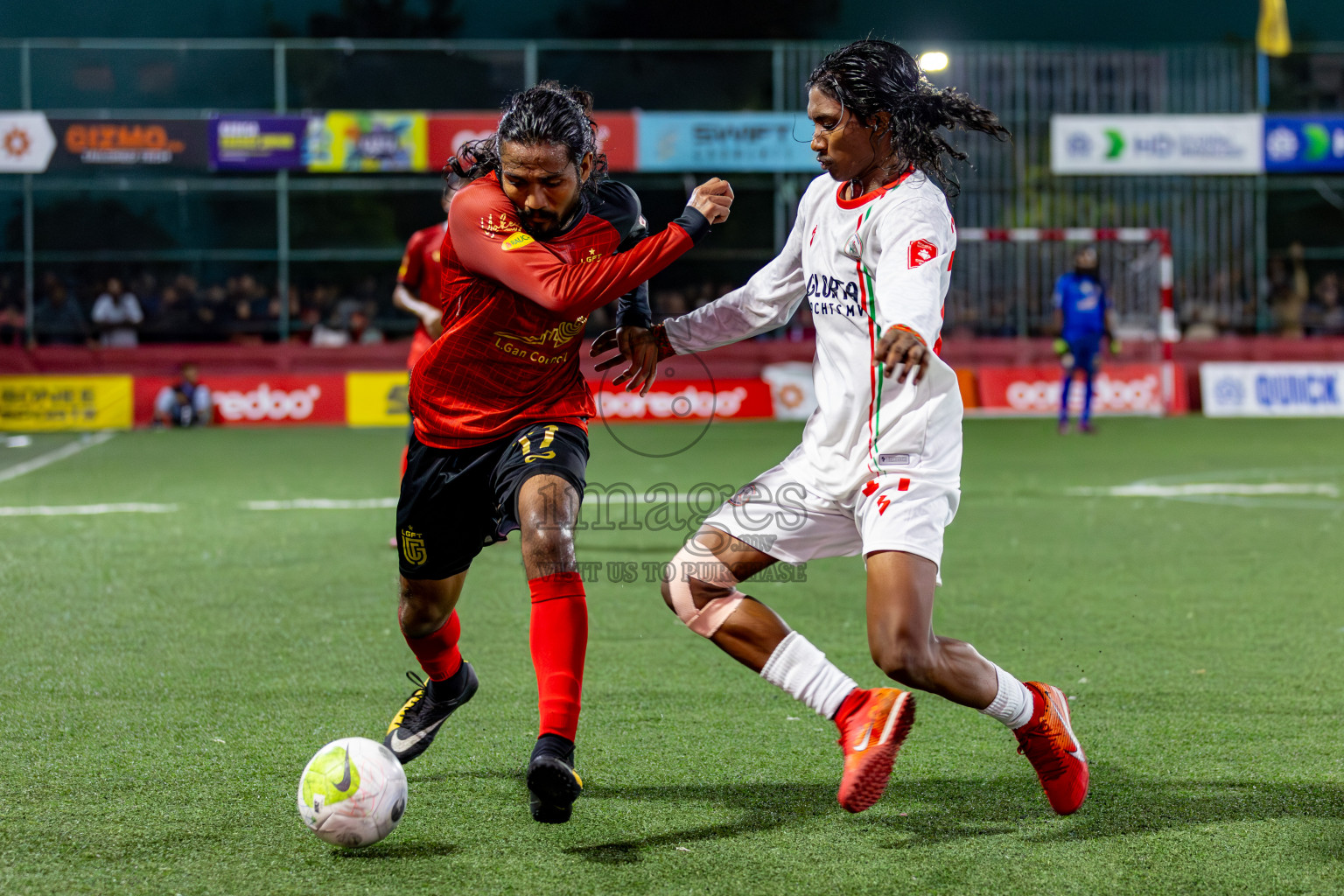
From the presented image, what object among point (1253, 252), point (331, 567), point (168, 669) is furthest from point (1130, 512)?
point (1253, 252)

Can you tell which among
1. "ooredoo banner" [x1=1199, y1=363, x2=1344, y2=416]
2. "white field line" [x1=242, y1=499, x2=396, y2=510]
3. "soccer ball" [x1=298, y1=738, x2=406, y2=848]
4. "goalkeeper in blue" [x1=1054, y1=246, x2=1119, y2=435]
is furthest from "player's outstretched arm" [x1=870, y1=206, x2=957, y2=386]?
"ooredoo banner" [x1=1199, y1=363, x2=1344, y2=416]

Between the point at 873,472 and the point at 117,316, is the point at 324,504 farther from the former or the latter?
the point at 117,316

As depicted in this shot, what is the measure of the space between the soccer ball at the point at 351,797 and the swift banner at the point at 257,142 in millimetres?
21107

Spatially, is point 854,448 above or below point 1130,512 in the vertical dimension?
above

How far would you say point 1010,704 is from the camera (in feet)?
12.1

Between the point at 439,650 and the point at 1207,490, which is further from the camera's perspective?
the point at 1207,490

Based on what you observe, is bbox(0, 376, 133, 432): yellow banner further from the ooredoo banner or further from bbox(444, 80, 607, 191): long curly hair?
bbox(444, 80, 607, 191): long curly hair

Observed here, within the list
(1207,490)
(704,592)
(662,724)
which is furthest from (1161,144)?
(704,592)

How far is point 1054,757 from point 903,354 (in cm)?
122

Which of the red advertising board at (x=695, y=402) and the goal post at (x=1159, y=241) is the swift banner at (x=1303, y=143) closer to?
the goal post at (x=1159, y=241)

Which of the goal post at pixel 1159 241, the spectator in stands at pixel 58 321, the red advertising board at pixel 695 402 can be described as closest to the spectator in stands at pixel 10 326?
the spectator in stands at pixel 58 321

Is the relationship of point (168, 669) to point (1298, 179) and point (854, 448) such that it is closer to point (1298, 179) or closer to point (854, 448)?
point (854, 448)

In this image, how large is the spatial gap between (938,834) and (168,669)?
3.32m

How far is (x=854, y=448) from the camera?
3697mm
